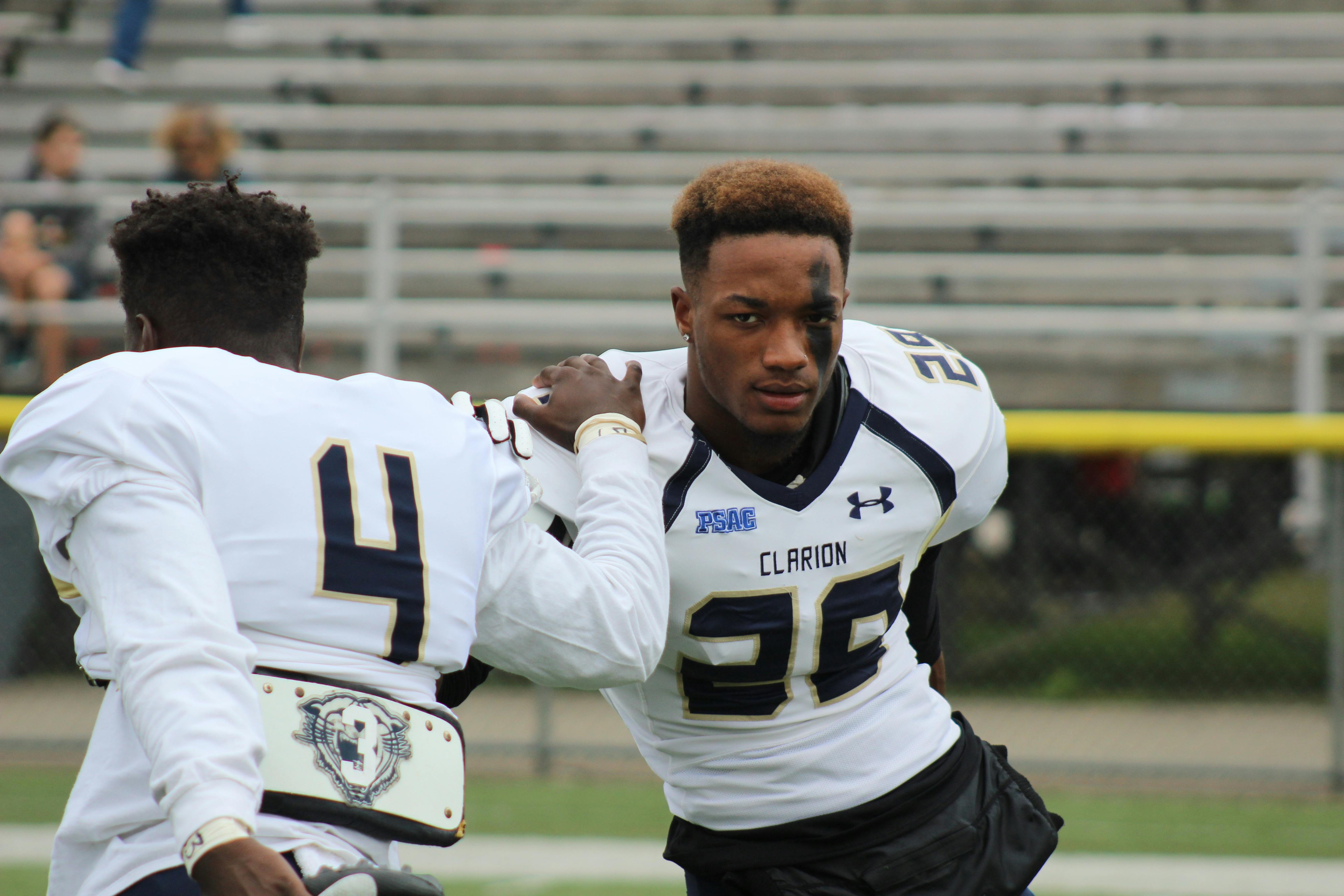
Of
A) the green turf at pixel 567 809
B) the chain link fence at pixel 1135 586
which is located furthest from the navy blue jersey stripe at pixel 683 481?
the chain link fence at pixel 1135 586

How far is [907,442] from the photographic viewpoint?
262 centimetres

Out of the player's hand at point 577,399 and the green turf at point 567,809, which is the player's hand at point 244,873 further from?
the green turf at point 567,809

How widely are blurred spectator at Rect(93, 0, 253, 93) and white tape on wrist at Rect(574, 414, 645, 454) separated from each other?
10196 mm

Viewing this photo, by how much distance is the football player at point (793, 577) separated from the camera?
244 cm

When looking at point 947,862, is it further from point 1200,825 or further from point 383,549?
Result: point 1200,825

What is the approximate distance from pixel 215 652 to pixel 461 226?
8503 millimetres

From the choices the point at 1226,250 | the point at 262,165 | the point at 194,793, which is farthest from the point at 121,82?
the point at 194,793

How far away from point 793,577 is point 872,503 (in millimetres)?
214

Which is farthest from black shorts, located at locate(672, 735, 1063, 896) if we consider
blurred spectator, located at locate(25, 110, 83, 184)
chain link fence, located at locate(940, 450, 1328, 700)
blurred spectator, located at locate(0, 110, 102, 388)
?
blurred spectator, located at locate(25, 110, 83, 184)

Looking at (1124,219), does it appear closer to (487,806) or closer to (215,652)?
(487,806)

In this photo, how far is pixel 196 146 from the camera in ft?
25.4

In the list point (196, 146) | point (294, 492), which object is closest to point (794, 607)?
point (294, 492)

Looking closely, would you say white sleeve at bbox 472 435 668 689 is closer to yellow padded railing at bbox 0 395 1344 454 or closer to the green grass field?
the green grass field

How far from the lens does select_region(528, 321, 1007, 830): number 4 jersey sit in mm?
2469
